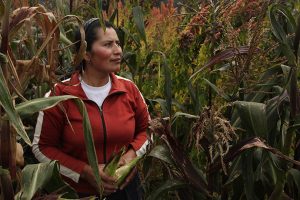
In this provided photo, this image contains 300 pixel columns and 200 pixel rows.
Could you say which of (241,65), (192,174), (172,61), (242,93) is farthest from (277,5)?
(172,61)

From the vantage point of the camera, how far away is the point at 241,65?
1976 millimetres

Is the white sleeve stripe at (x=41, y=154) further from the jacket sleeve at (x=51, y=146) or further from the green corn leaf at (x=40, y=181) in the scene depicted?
the green corn leaf at (x=40, y=181)

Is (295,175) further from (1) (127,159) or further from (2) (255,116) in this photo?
(1) (127,159)

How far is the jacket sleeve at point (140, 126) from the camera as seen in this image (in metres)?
2.20

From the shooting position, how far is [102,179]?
197 cm

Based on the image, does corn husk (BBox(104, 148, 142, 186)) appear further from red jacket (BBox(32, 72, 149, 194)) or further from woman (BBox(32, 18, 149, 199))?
red jacket (BBox(32, 72, 149, 194))

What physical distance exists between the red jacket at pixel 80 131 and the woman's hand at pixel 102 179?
2 cm

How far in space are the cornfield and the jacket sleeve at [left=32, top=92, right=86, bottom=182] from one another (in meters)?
0.15

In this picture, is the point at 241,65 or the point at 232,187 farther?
the point at 232,187

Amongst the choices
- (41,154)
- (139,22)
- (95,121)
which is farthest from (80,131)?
(139,22)

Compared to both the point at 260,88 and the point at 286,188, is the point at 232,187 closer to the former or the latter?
the point at 286,188

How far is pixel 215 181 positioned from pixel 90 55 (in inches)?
27.9

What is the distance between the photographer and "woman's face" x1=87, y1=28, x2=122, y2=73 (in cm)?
212

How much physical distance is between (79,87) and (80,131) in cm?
18
